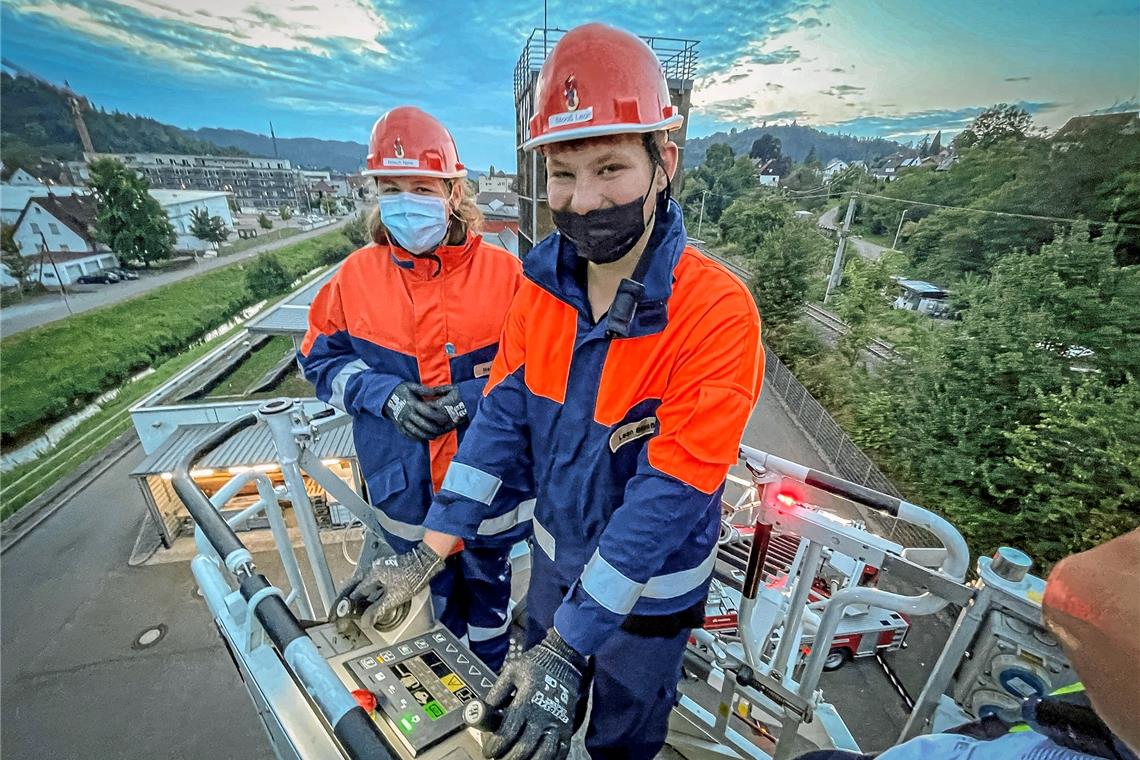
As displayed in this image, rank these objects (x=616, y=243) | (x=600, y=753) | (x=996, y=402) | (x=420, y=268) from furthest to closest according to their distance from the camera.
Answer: (x=996, y=402)
(x=420, y=268)
(x=600, y=753)
(x=616, y=243)

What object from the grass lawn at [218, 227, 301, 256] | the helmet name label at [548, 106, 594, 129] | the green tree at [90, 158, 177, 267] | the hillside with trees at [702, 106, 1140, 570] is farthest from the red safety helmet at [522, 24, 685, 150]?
the grass lawn at [218, 227, 301, 256]

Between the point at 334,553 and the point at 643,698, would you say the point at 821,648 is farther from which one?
the point at 334,553

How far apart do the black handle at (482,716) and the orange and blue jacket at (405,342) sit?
0.96 metres

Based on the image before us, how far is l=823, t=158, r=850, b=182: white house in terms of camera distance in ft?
69.6

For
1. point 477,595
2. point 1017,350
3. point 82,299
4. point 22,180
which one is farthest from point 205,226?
point 1017,350

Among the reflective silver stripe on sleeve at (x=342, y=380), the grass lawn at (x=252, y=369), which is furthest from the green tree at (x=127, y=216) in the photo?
the reflective silver stripe on sleeve at (x=342, y=380)

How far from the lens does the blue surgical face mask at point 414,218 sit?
203 centimetres

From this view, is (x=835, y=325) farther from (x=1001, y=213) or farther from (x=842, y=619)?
(x=842, y=619)

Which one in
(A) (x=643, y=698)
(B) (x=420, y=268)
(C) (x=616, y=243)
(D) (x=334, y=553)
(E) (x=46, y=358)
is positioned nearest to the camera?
(C) (x=616, y=243)

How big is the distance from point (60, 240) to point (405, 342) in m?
18.0

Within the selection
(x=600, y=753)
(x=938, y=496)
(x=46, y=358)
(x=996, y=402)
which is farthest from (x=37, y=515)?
(x=996, y=402)

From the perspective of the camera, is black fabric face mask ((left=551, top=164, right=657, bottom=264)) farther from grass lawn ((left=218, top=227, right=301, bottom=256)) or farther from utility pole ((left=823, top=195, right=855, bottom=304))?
grass lawn ((left=218, top=227, right=301, bottom=256))

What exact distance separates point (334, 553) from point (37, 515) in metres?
7.24

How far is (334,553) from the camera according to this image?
26.0 feet
